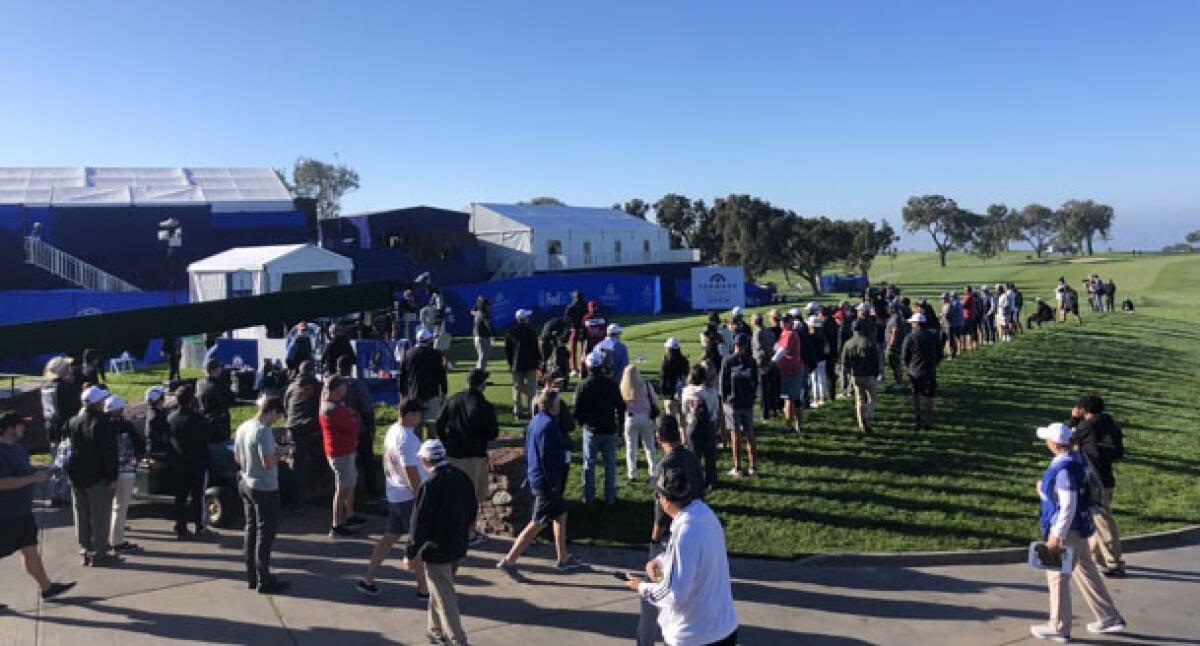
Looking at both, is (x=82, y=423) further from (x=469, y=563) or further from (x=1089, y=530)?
(x=1089, y=530)

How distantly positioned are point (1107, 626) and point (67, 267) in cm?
3948

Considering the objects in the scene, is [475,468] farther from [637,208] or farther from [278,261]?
[637,208]

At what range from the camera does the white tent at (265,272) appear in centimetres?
2530

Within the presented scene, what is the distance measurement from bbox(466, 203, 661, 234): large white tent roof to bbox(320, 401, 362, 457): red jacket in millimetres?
42648

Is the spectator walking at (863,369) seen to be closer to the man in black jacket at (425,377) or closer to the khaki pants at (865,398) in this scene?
the khaki pants at (865,398)

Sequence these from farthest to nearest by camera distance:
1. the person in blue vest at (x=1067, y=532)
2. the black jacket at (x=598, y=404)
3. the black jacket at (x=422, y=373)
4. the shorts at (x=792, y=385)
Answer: the shorts at (x=792, y=385), the black jacket at (x=422, y=373), the black jacket at (x=598, y=404), the person in blue vest at (x=1067, y=532)

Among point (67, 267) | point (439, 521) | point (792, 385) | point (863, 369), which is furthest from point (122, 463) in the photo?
point (67, 267)

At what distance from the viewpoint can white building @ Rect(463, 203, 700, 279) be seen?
5112 centimetres

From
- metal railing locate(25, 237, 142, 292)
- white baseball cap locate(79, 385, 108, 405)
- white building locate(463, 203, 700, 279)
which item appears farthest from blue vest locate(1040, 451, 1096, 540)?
white building locate(463, 203, 700, 279)

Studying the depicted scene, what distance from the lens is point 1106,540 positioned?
27.1 ft

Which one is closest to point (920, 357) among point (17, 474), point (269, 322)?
point (269, 322)

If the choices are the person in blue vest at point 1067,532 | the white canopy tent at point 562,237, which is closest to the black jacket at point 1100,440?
the person in blue vest at point 1067,532

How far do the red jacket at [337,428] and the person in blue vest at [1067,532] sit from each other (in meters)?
6.41

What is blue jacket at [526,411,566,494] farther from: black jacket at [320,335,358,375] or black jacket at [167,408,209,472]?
black jacket at [320,335,358,375]
